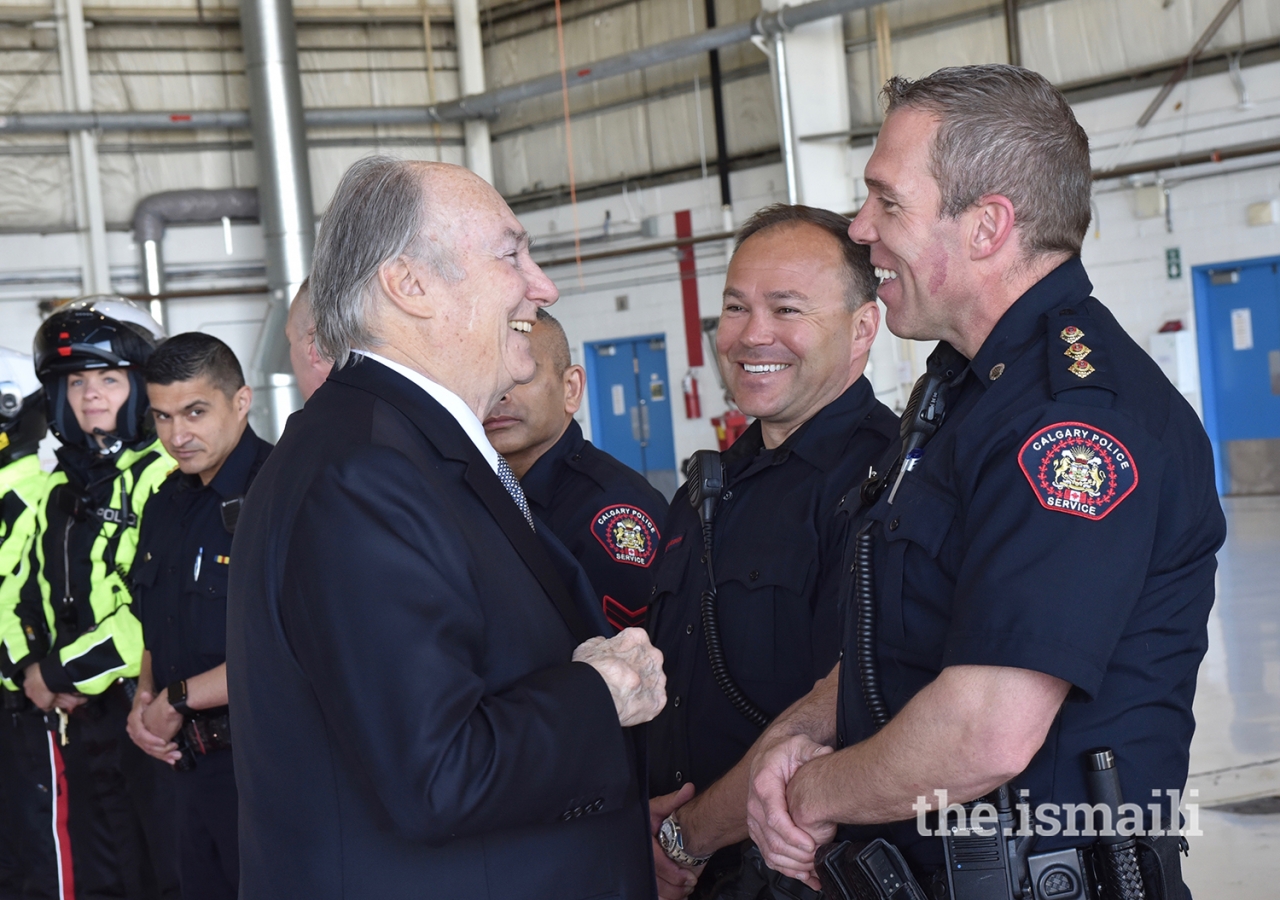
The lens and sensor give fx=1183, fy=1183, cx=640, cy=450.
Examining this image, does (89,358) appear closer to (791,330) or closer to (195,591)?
(195,591)

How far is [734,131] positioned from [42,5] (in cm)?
769

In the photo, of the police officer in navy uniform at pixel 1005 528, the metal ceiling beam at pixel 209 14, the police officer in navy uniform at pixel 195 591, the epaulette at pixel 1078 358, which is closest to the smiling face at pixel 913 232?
the police officer in navy uniform at pixel 1005 528

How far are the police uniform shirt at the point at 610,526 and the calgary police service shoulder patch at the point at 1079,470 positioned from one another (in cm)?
138

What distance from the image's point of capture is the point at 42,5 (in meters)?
12.9

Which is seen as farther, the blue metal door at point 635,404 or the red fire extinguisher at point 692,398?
the blue metal door at point 635,404

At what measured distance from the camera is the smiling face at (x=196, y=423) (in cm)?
338

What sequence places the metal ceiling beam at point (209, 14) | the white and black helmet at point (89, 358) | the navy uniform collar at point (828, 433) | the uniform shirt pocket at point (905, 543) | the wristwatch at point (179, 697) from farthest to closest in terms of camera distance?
the metal ceiling beam at point (209, 14)
the white and black helmet at point (89, 358)
the wristwatch at point (179, 697)
the navy uniform collar at point (828, 433)
the uniform shirt pocket at point (905, 543)

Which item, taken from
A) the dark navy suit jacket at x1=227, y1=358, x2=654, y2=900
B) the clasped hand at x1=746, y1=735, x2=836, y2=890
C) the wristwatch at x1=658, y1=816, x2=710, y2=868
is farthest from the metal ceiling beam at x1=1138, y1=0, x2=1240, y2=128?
the dark navy suit jacket at x1=227, y1=358, x2=654, y2=900

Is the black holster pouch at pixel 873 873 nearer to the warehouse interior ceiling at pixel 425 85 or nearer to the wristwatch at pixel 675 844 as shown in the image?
the wristwatch at pixel 675 844

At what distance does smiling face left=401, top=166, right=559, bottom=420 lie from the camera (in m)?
1.64

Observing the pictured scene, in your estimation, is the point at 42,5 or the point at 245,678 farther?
the point at 42,5

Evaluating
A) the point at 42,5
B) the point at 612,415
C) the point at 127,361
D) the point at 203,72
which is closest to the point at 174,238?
the point at 203,72

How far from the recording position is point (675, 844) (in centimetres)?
222

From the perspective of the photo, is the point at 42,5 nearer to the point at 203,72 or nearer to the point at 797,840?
the point at 203,72
